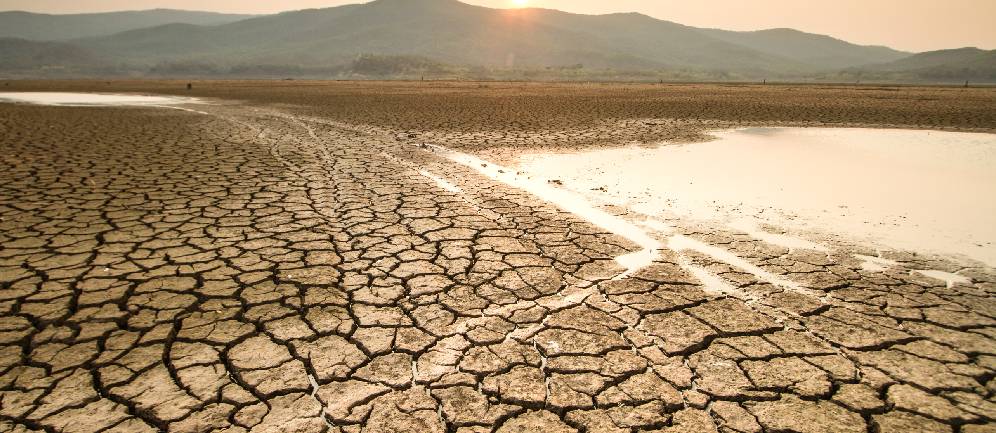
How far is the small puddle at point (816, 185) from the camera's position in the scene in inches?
177

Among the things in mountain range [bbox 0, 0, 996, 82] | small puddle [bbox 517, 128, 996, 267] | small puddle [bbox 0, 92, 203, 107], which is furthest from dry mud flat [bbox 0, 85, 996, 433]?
mountain range [bbox 0, 0, 996, 82]

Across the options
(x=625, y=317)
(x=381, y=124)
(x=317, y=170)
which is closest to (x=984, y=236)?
(x=625, y=317)

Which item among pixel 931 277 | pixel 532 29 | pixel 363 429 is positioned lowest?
pixel 363 429

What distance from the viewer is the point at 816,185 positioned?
244 inches

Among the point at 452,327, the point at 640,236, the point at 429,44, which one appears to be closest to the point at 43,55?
the point at 429,44

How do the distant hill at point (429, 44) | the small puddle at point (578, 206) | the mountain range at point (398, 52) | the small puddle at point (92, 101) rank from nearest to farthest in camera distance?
the small puddle at point (578, 206) → the small puddle at point (92, 101) → the mountain range at point (398, 52) → the distant hill at point (429, 44)

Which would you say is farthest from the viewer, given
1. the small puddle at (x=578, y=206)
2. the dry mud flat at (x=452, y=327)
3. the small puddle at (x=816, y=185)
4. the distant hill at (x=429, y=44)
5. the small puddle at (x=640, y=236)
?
the distant hill at (x=429, y=44)

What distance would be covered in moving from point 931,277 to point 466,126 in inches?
423

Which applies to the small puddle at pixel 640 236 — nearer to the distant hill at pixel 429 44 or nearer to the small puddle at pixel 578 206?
the small puddle at pixel 578 206

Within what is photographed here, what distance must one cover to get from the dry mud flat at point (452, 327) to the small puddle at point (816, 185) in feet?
2.18

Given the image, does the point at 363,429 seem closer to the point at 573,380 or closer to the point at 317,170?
the point at 573,380

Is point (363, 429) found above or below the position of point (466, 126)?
below

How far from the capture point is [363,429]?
6.36 feet

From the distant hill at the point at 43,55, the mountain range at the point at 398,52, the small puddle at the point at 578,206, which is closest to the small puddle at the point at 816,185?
the small puddle at the point at 578,206
